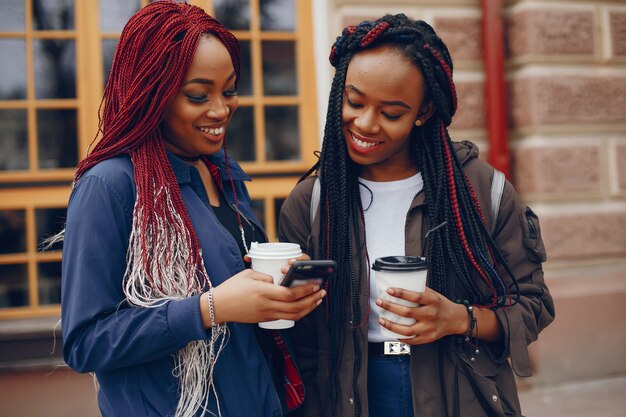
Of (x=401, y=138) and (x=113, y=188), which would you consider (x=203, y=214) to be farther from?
(x=401, y=138)

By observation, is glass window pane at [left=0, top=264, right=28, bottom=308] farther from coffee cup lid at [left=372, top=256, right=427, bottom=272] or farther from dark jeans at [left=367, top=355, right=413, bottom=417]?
coffee cup lid at [left=372, top=256, right=427, bottom=272]

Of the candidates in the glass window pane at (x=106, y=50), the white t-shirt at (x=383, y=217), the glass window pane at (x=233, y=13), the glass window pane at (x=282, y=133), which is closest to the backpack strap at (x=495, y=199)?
the white t-shirt at (x=383, y=217)

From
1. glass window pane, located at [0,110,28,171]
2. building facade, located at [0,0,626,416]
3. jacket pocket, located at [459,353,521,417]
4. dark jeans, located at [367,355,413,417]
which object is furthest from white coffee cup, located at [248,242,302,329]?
glass window pane, located at [0,110,28,171]

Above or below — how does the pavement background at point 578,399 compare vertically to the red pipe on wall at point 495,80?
below

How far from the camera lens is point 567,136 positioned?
155 inches

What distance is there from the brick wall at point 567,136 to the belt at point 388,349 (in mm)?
2484

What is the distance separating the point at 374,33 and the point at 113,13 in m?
2.67

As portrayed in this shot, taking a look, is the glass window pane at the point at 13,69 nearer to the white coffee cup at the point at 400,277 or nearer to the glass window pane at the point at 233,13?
the glass window pane at the point at 233,13

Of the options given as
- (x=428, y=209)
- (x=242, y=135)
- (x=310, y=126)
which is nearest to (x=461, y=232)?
(x=428, y=209)

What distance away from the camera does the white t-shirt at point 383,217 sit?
5.87 ft

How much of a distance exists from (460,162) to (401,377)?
0.68 metres

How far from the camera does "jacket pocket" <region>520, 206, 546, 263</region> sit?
1771mm

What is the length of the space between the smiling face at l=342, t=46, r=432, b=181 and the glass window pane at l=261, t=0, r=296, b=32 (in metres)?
2.40

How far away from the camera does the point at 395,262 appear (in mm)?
1545
